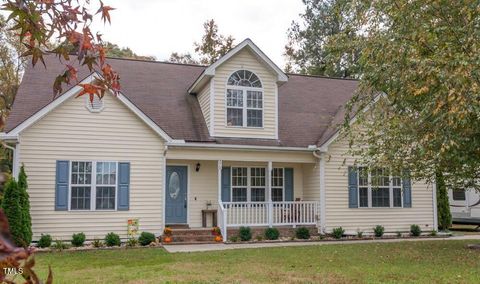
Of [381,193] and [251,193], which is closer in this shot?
[251,193]

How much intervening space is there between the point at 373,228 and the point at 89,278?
11.1 metres

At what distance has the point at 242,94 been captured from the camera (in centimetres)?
1638

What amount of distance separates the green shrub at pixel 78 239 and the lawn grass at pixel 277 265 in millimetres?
1035

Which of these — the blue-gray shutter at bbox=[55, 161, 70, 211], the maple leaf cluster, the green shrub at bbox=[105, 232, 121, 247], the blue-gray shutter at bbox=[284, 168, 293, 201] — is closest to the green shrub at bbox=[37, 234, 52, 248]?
the blue-gray shutter at bbox=[55, 161, 70, 211]

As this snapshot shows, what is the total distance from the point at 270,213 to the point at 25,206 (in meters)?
7.37

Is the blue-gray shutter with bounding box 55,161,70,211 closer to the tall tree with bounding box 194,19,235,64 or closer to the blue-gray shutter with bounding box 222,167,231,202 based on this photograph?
the blue-gray shutter with bounding box 222,167,231,202

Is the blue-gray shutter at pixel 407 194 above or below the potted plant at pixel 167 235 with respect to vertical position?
above

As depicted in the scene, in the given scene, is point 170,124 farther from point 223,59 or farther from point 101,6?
point 101,6

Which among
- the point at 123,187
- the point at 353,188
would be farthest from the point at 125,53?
the point at 353,188

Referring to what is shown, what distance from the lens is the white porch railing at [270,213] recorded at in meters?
15.3

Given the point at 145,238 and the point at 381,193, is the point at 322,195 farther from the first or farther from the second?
the point at 145,238

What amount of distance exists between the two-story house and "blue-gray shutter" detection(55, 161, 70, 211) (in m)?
0.03

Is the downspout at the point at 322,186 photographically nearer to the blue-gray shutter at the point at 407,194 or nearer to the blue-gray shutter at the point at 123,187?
the blue-gray shutter at the point at 407,194

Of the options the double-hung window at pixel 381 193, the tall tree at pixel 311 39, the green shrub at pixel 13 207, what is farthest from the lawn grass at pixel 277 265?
the tall tree at pixel 311 39
